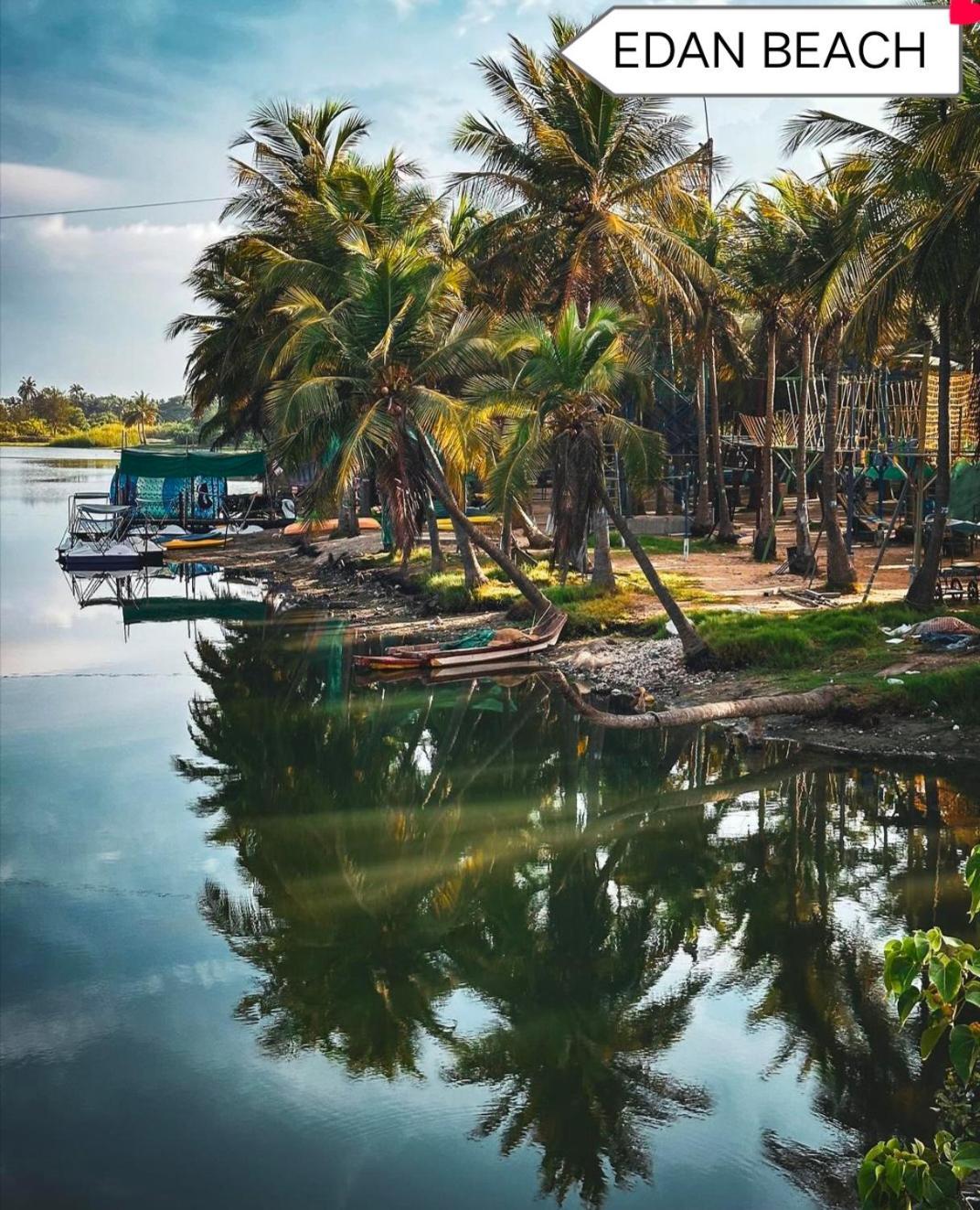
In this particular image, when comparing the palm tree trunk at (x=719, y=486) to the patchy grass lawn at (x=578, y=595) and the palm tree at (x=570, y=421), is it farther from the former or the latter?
the palm tree at (x=570, y=421)

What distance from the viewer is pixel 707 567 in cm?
2692

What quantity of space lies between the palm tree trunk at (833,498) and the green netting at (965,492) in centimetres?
205

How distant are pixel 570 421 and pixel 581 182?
494 centimetres

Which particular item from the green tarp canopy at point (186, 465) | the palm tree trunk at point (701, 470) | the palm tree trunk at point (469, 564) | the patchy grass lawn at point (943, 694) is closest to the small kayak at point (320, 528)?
the green tarp canopy at point (186, 465)

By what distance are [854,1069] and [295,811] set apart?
717 centimetres

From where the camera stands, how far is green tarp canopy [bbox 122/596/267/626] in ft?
90.2

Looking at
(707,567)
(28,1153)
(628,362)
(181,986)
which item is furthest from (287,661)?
(28,1153)

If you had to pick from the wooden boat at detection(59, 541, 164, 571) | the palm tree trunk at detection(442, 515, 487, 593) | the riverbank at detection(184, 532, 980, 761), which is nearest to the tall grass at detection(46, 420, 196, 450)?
the wooden boat at detection(59, 541, 164, 571)

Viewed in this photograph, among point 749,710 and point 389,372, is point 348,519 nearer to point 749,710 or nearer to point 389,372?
point 389,372

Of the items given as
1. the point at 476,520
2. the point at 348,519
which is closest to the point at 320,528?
the point at 348,519

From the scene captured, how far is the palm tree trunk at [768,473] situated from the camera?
1058 inches

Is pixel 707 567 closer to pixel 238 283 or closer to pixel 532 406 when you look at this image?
pixel 532 406

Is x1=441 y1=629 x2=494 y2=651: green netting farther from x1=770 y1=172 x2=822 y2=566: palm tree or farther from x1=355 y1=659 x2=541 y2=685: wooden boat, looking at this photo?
x1=770 y1=172 x2=822 y2=566: palm tree

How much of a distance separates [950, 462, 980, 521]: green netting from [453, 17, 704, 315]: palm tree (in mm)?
5262
